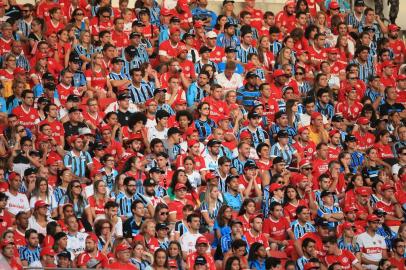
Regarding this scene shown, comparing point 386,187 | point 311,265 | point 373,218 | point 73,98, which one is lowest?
point 311,265

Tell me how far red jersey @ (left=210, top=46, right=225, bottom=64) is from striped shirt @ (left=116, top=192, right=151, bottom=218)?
3.55 meters

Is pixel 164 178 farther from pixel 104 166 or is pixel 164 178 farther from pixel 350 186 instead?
pixel 350 186

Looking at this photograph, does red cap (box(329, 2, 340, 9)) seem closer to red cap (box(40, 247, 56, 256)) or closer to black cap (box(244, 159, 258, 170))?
black cap (box(244, 159, 258, 170))

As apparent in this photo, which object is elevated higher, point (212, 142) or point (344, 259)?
point (212, 142)

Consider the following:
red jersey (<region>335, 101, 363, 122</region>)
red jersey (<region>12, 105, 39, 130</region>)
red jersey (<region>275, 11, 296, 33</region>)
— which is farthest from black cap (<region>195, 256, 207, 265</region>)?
red jersey (<region>275, 11, 296, 33</region>)

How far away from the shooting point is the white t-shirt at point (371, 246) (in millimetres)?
16781

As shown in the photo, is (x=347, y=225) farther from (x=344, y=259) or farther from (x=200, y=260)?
(x=200, y=260)

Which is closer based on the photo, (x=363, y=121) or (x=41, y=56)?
(x=41, y=56)

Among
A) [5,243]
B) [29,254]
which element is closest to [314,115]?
[29,254]

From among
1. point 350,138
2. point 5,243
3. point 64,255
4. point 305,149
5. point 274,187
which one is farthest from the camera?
point 350,138

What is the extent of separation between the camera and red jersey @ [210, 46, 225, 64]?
18.8 metres

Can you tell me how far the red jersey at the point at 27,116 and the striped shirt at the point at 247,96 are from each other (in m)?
3.13

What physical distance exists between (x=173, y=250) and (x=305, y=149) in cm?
339

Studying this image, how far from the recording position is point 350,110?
19.1 m
